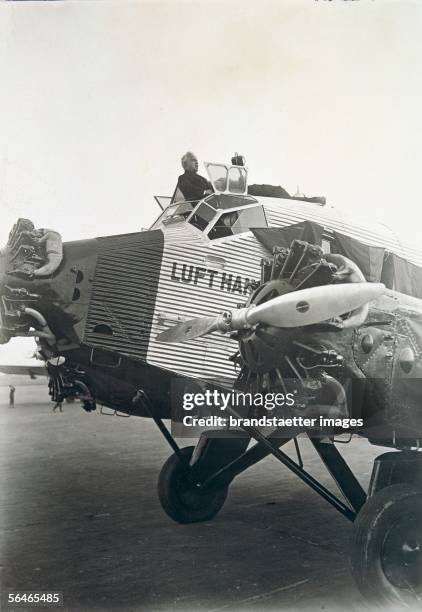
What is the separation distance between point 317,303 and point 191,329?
1.25 metres

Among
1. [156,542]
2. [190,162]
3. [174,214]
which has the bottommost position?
[156,542]

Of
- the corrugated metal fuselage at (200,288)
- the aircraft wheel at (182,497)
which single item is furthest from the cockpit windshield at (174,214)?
the aircraft wheel at (182,497)

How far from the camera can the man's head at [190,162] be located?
673cm

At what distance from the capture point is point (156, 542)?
21.7ft

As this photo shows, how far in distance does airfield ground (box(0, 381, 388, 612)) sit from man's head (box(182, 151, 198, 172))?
4007 mm

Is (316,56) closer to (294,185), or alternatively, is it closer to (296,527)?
(294,185)

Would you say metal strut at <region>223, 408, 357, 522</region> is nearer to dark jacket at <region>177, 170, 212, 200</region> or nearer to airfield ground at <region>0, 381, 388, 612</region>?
airfield ground at <region>0, 381, 388, 612</region>

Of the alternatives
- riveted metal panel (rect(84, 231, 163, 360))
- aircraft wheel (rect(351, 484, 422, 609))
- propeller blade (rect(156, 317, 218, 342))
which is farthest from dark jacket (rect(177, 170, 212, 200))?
aircraft wheel (rect(351, 484, 422, 609))

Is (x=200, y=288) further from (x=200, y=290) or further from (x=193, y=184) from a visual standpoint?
(x=193, y=184)

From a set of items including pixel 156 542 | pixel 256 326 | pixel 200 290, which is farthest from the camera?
pixel 156 542

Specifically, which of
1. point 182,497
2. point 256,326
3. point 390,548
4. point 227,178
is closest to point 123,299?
point 256,326

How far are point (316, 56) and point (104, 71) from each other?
6.85ft

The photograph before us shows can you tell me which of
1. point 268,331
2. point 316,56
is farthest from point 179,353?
point 316,56

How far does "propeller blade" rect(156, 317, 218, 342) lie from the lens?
16.9ft
